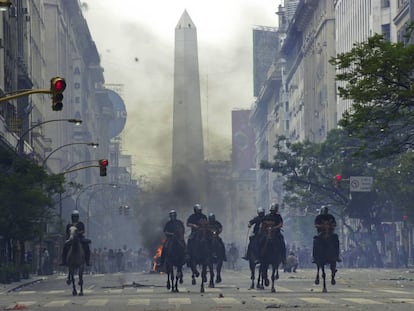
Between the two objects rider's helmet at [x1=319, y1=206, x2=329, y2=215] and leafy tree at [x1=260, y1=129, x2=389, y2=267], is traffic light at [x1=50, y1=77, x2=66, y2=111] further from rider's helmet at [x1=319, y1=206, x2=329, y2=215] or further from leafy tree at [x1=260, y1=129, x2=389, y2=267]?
leafy tree at [x1=260, y1=129, x2=389, y2=267]

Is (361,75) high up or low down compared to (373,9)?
down

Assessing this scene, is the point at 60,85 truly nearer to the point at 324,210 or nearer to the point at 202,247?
the point at 202,247

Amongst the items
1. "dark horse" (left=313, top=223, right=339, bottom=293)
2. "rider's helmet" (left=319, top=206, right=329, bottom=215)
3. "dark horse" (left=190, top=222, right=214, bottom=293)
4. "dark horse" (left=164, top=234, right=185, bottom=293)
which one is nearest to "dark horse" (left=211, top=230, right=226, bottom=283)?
"dark horse" (left=190, top=222, right=214, bottom=293)

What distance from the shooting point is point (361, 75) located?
46719mm

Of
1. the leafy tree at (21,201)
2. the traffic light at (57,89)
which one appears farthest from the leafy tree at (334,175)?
the traffic light at (57,89)

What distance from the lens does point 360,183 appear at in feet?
318

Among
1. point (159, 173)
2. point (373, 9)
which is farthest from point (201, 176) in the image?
point (373, 9)

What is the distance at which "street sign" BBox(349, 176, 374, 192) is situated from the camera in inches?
3802

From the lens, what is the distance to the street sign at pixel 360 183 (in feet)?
317

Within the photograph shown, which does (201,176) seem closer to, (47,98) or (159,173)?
(159,173)

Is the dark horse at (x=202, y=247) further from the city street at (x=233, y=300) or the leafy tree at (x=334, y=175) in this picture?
the leafy tree at (x=334, y=175)

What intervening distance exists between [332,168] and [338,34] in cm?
5629

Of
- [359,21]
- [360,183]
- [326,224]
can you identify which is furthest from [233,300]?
[359,21]

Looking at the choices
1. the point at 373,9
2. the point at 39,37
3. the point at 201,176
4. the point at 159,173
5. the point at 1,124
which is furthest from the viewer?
the point at 201,176
